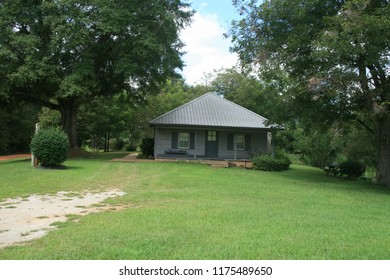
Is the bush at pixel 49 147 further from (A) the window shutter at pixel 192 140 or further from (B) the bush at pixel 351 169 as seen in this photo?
(B) the bush at pixel 351 169

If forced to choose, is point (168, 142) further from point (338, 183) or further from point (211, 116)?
point (338, 183)

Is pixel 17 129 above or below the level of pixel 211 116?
below

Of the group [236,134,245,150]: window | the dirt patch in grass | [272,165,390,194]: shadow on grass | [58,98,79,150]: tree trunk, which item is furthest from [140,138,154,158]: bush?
the dirt patch in grass

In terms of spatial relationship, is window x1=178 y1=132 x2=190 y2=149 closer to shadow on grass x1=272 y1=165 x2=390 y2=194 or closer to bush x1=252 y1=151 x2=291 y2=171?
bush x1=252 y1=151 x2=291 y2=171

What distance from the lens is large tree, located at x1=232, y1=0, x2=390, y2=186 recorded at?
14336 mm

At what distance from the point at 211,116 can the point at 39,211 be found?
21741 millimetres

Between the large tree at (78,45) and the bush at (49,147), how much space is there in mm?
4911

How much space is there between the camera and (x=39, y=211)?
Result: 8430 mm

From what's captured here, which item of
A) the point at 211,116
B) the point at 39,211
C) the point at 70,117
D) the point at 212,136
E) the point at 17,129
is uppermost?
the point at 211,116

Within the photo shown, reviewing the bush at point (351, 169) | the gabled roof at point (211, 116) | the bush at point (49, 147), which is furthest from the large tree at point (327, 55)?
the bush at point (49, 147)

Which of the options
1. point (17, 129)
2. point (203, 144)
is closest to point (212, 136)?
point (203, 144)

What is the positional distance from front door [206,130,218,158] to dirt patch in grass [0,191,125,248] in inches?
684

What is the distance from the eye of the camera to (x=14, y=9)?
76.7ft

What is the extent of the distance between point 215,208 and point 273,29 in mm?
12262
